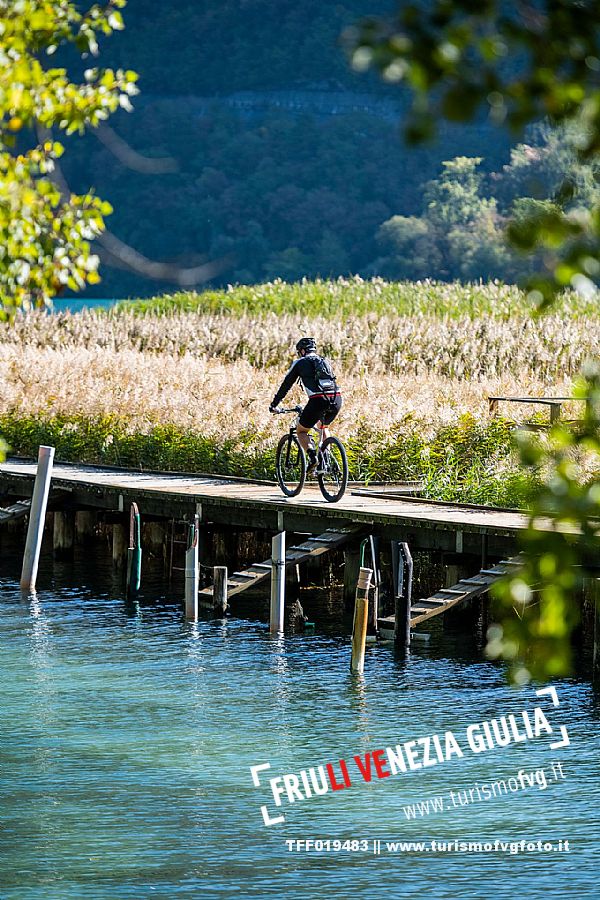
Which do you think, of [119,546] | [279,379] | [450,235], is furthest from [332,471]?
[450,235]

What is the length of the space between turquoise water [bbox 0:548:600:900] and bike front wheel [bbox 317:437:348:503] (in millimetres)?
1791

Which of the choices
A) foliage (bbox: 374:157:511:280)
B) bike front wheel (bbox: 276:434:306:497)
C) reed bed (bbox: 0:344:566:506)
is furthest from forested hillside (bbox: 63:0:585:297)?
bike front wheel (bbox: 276:434:306:497)

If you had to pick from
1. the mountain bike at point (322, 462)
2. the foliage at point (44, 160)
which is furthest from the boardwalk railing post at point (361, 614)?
the foliage at point (44, 160)

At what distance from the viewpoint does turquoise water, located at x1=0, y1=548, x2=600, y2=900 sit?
10.2 meters

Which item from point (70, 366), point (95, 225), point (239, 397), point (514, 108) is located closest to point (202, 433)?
point (239, 397)

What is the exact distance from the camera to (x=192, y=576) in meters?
18.5

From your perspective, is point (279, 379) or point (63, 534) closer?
point (63, 534)

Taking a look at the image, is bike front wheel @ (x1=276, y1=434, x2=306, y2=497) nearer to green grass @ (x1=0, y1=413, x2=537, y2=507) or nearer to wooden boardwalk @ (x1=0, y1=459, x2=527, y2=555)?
wooden boardwalk @ (x1=0, y1=459, x2=527, y2=555)

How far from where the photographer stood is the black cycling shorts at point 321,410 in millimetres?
17062

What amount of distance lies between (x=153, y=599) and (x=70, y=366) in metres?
8.92

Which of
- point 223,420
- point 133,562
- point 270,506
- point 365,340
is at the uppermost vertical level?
point 365,340

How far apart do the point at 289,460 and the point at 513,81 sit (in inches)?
635

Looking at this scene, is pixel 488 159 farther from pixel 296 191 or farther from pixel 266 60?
pixel 266 60

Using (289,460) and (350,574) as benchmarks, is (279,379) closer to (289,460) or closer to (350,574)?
(350,574)
